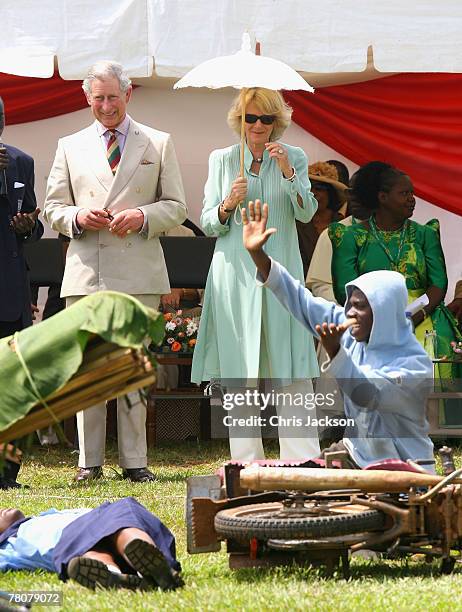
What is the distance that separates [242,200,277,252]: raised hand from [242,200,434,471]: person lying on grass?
47 cm

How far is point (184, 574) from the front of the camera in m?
5.14

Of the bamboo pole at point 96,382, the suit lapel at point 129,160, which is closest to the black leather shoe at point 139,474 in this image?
the suit lapel at point 129,160

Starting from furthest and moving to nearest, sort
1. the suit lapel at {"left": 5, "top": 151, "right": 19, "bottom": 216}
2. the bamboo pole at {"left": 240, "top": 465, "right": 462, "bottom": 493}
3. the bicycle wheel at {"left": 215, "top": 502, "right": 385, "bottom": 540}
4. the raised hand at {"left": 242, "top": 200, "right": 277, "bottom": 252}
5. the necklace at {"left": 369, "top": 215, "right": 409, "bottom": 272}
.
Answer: the necklace at {"left": 369, "top": 215, "right": 409, "bottom": 272}
the suit lapel at {"left": 5, "top": 151, "right": 19, "bottom": 216}
the raised hand at {"left": 242, "top": 200, "right": 277, "bottom": 252}
the bamboo pole at {"left": 240, "top": 465, "right": 462, "bottom": 493}
the bicycle wheel at {"left": 215, "top": 502, "right": 385, "bottom": 540}

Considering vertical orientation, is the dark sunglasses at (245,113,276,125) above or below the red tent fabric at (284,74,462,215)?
below

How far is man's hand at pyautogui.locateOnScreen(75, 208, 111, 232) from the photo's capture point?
7926mm

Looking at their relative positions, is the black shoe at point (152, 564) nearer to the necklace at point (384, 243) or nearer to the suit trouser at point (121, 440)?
the suit trouser at point (121, 440)

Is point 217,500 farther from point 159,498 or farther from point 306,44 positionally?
point 306,44

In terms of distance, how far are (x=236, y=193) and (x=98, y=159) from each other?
2.94ft

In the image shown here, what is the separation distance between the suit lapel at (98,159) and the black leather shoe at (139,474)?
1.70 meters

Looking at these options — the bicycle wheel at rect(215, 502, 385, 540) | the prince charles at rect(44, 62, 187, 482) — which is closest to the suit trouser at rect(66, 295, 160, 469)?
the prince charles at rect(44, 62, 187, 482)

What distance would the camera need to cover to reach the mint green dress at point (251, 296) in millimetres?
8055

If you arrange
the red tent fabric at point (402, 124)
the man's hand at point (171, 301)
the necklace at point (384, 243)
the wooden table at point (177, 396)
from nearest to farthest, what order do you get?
the necklace at point (384, 243), the wooden table at point (177, 396), the man's hand at point (171, 301), the red tent fabric at point (402, 124)

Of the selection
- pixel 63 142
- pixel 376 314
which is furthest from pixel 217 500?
pixel 63 142

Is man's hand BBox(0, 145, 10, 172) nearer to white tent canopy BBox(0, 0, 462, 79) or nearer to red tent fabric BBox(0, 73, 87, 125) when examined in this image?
white tent canopy BBox(0, 0, 462, 79)
